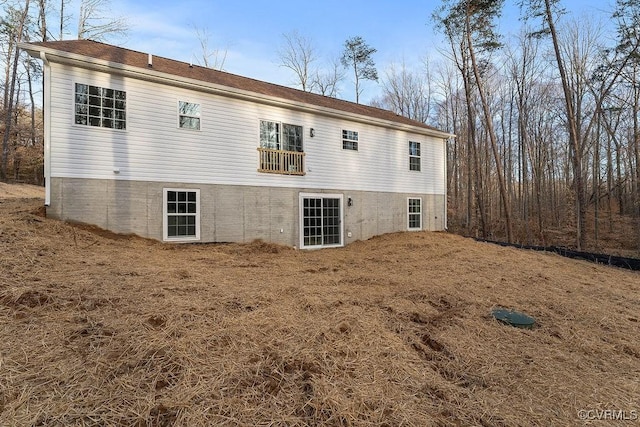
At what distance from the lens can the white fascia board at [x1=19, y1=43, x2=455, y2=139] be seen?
274 inches

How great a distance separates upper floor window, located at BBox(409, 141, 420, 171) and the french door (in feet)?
13.7

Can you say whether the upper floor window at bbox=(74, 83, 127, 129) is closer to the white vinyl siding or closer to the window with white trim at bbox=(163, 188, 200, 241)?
the white vinyl siding

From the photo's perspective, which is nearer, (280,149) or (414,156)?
(280,149)

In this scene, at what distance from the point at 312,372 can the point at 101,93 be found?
8.36m

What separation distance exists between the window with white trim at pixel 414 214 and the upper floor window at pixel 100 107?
34.3ft

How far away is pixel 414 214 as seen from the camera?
536 inches

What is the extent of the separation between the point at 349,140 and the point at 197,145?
552 centimetres

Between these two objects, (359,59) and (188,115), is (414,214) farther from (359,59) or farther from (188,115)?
(359,59)

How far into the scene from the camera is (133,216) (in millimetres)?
7875

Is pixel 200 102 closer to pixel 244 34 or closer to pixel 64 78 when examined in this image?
pixel 64 78

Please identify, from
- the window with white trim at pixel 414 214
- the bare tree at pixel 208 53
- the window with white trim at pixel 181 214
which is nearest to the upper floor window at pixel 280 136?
the window with white trim at pixel 181 214

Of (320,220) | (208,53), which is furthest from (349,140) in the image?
(208,53)

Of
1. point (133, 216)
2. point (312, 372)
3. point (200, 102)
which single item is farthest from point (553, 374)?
point (200, 102)

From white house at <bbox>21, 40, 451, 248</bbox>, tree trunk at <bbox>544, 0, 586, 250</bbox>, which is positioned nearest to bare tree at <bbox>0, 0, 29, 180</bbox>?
white house at <bbox>21, 40, 451, 248</bbox>
